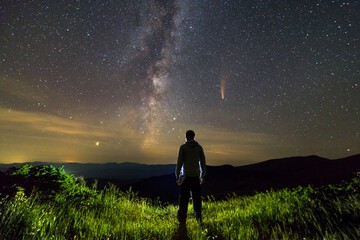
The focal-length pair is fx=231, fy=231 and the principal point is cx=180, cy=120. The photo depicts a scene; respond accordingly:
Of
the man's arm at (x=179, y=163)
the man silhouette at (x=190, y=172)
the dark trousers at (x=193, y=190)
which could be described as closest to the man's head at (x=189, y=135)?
the man silhouette at (x=190, y=172)

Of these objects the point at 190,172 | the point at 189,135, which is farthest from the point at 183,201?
the point at 189,135

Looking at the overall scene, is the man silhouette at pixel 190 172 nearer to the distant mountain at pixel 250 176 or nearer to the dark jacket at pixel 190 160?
the dark jacket at pixel 190 160

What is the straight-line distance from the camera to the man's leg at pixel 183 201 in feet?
19.2

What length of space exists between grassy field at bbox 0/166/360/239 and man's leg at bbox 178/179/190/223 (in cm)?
19

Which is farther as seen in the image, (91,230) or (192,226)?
(192,226)

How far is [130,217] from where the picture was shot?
21.6 feet

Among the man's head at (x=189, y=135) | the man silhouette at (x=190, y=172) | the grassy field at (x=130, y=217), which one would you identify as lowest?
the grassy field at (x=130, y=217)

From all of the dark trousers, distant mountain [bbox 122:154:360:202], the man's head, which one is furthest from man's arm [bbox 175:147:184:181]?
distant mountain [bbox 122:154:360:202]

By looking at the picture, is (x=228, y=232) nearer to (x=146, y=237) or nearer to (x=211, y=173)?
(x=146, y=237)

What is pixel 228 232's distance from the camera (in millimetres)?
4414

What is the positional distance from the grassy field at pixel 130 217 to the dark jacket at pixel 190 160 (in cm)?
122

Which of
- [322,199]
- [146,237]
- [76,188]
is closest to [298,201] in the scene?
[322,199]

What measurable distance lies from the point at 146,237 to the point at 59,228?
62.0 inches

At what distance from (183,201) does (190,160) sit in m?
1.07
